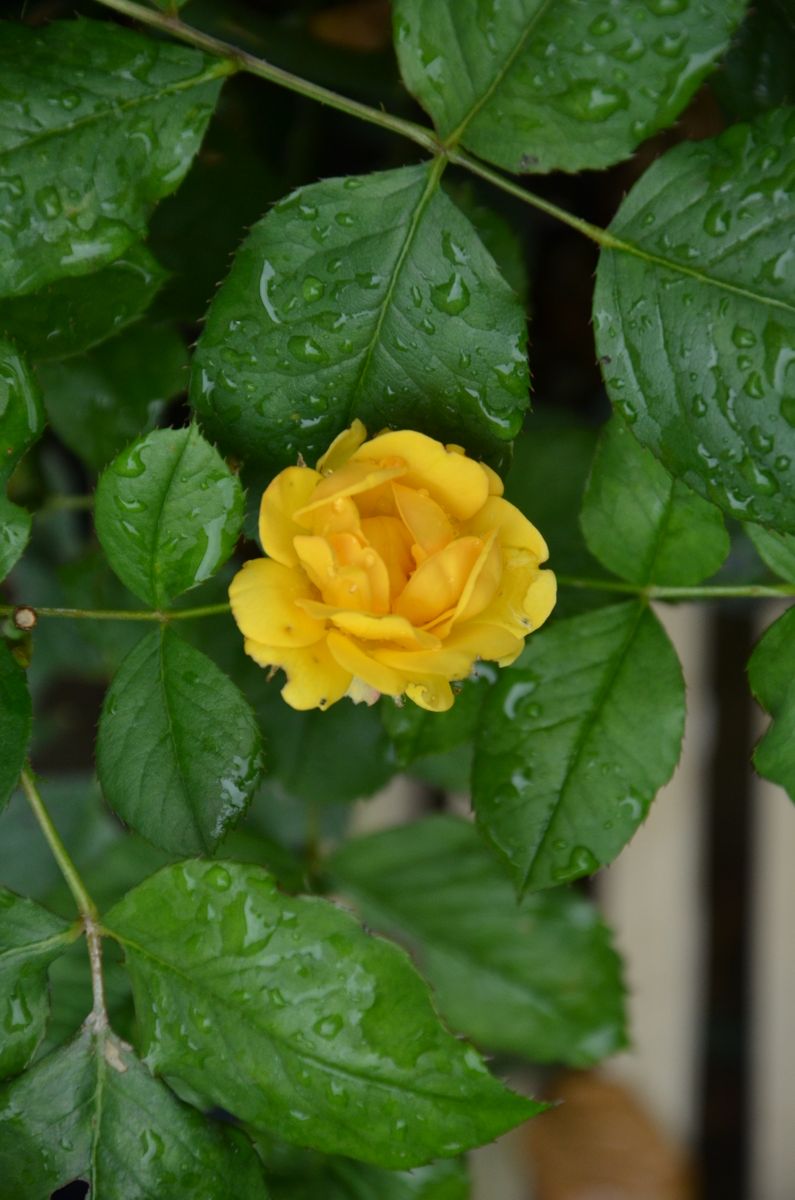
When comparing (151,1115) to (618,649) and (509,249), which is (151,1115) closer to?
(618,649)

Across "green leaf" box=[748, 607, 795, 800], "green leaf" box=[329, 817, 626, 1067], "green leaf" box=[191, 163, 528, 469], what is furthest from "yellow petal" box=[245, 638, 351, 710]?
"green leaf" box=[329, 817, 626, 1067]

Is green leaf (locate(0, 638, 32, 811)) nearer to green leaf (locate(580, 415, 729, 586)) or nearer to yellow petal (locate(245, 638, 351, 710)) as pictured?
yellow petal (locate(245, 638, 351, 710))

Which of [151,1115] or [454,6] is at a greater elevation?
[454,6]

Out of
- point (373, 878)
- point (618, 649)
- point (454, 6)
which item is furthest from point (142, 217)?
point (373, 878)

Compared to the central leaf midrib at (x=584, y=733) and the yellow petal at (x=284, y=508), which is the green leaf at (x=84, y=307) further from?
the central leaf midrib at (x=584, y=733)

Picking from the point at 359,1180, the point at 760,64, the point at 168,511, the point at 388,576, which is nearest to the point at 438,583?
the point at 388,576

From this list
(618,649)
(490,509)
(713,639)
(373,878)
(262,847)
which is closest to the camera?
(490,509)
